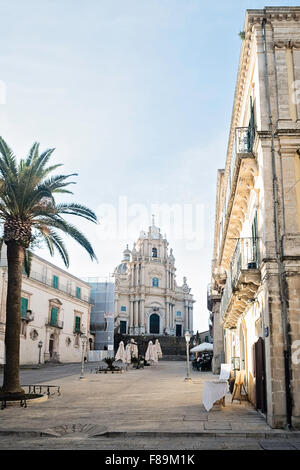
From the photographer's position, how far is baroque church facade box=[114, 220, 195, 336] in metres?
70.9

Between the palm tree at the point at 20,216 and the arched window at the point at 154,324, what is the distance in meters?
57.2

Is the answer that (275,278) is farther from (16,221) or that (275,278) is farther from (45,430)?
(16,221)

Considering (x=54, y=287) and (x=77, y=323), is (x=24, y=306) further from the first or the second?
(x=77, y=323)

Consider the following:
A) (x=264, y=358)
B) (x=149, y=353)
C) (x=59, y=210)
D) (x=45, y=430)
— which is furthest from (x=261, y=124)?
(x=149, y=353)

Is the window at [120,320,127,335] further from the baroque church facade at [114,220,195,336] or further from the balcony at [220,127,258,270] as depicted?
the balcony at [220,127,258,270]

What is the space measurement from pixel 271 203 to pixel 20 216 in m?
8.14

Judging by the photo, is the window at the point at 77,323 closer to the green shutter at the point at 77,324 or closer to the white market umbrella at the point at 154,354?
the green shutter at the point at 77,324

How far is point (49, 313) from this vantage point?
40969mm

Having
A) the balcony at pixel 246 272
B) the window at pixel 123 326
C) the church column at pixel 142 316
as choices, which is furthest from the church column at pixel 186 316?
the balcony at pixel 246 272

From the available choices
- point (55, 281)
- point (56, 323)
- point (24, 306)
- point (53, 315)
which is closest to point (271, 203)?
point (24, 306)

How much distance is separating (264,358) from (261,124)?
5.69 m

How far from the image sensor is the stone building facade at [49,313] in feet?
119

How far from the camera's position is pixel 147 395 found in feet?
50.2

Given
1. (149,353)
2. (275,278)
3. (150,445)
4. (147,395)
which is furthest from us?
(149,353)
